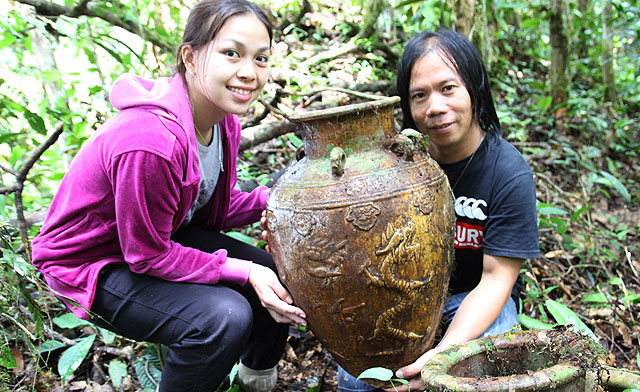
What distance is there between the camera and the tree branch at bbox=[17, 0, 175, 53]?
318 cm

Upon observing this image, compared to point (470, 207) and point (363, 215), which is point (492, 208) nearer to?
point (470, 207)

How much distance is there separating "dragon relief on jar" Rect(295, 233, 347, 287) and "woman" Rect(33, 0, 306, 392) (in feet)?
0.72

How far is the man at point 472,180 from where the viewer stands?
2.01m

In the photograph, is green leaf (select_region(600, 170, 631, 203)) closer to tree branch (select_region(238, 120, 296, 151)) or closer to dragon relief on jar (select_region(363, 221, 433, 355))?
tree branch (select_region(238, 120, 296, 151))

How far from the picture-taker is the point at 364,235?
1646 mm

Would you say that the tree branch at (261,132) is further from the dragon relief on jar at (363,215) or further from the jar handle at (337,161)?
the dragon relief on jar at (363,215)

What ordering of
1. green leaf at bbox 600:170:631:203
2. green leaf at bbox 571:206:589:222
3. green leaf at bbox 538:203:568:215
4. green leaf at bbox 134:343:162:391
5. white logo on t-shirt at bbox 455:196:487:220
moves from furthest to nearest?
1. green leaf at bbox 600:170:631:203
2. green leaf at bbox 571:206:589:222
3. green leaf at bbox 538:203:568:215
4. green leaf at bbox 134:343:162:391
5. white logo on t-shirt at bbox 455:196:487:220

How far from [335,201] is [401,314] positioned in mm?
472

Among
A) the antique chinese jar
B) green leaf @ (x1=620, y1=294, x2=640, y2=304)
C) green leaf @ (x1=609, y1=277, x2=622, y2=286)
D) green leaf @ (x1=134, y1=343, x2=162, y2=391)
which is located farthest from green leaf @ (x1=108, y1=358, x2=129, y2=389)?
green leaf @ (x1=609, y1=277, x2=622, y2=286)

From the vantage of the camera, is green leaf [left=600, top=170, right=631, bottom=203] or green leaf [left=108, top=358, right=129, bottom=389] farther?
green leaf [left=600, top=170, right=631, bottom=203]

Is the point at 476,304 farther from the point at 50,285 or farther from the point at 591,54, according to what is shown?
the point at 591,54

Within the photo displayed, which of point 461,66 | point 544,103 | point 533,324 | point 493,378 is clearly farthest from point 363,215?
point 544,103

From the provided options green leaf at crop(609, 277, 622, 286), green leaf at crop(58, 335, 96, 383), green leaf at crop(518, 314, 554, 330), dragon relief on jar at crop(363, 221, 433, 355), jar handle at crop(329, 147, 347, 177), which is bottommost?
green leaf at crop(58, 335, 96, 383)

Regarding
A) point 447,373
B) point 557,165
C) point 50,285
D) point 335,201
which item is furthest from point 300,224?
point 557,165
